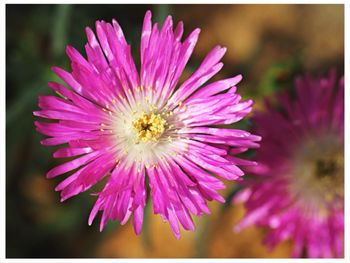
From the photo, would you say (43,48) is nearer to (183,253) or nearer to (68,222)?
(68,222)

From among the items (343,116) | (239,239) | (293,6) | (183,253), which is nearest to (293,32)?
(293,6)

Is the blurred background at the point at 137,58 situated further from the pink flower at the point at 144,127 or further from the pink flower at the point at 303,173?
the pink flower at the point at 144,127

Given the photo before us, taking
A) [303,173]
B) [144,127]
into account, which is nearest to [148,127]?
[144,127]

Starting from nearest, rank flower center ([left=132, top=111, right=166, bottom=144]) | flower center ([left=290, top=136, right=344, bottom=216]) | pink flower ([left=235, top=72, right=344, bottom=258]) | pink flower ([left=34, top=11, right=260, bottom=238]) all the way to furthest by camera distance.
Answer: pink flower ([left=34, top=11, right=260, bottom=238]) → flower center ([left=132, top=111, right=166, bottom=144]) → pink flower ([left=235, top=72, right=344, bottom=258]) → flower center ([left=290, top=136, right=344, bottom=216])

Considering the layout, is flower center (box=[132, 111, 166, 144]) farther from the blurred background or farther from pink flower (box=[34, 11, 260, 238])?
the blurred background

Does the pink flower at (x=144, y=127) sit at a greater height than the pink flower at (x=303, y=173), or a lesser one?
greater

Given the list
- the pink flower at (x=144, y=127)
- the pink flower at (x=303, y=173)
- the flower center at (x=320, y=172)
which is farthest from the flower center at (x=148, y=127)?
the flower center at (x=320, y=172)

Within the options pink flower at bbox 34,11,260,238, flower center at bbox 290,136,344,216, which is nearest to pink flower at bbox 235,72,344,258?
flower center at bbox 290,136,344,216
